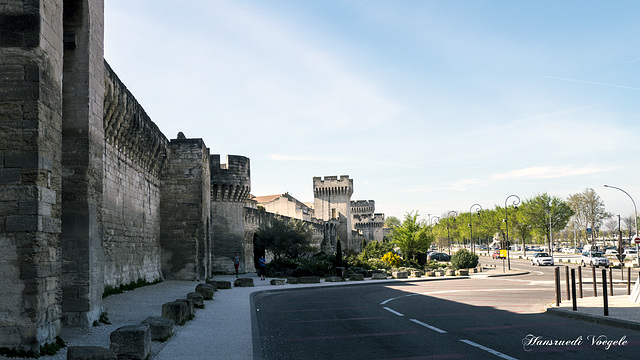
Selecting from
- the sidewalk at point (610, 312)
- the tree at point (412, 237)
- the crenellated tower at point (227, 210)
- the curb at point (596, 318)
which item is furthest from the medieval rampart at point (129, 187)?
the tree at point (412, 237)

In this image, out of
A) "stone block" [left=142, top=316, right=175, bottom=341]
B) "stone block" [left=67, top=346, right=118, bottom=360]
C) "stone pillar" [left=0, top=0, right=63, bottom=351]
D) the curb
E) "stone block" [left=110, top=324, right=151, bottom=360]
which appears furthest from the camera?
the curb

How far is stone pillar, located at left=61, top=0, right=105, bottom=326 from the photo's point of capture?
34.8 feet

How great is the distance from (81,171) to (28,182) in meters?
3.22

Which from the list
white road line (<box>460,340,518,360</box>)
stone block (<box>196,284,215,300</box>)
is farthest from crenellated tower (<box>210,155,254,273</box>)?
white road line (<box>460,340,518,360</box>)

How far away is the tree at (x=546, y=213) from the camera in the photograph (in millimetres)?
70188

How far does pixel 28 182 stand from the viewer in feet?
25.2

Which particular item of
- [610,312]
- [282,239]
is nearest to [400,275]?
[282,239]

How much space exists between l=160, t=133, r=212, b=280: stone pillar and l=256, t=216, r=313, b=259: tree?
32.2 ft

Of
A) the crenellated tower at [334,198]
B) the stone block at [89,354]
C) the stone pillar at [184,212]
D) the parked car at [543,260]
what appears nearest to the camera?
the stone block at [89,354]

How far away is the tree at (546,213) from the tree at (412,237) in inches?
1404

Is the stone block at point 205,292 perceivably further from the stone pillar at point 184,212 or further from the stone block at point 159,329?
the stone pillar at point 184,212

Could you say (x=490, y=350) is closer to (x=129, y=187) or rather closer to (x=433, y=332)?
(x=433, y=332)

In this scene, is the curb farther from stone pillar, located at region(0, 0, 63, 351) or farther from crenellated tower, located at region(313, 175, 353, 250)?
crenellated tower, located at region(313, 175, 353, 250)

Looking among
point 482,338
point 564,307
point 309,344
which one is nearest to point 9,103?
point 309,344
